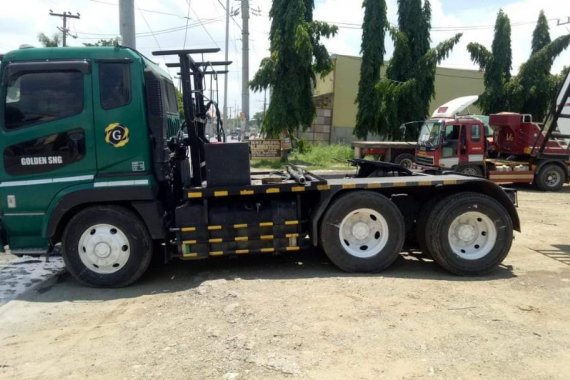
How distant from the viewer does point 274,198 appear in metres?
6.13

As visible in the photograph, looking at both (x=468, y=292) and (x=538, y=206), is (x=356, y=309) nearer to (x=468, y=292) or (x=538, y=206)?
(x=468, y=292)

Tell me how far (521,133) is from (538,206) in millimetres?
4980

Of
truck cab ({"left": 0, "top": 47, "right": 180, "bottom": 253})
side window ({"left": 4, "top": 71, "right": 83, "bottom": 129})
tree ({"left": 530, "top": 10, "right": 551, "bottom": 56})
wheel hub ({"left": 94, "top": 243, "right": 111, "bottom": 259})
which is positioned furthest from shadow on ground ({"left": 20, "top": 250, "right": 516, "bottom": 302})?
tree ({"left": 530, "top": 10, "right": 551, "bottom": 56})

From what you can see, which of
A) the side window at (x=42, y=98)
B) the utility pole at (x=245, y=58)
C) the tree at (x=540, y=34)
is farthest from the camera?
the tree at (x=540, y=34)

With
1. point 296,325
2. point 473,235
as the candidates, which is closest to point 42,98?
point 296,325

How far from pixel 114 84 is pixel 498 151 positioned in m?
15.4

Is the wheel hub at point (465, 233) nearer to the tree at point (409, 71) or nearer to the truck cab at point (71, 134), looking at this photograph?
the truck cab at point (71, 134)

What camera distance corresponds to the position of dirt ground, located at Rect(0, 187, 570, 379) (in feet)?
12.4

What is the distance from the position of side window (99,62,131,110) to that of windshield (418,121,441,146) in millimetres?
12145

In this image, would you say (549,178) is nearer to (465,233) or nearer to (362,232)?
(465,233)

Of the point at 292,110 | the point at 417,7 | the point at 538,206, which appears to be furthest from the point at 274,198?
the point at 417,7

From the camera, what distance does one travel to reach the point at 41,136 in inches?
216

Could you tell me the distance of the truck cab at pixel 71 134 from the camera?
5441mm

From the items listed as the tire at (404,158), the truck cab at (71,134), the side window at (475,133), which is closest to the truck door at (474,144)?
the side window at (475,133)
